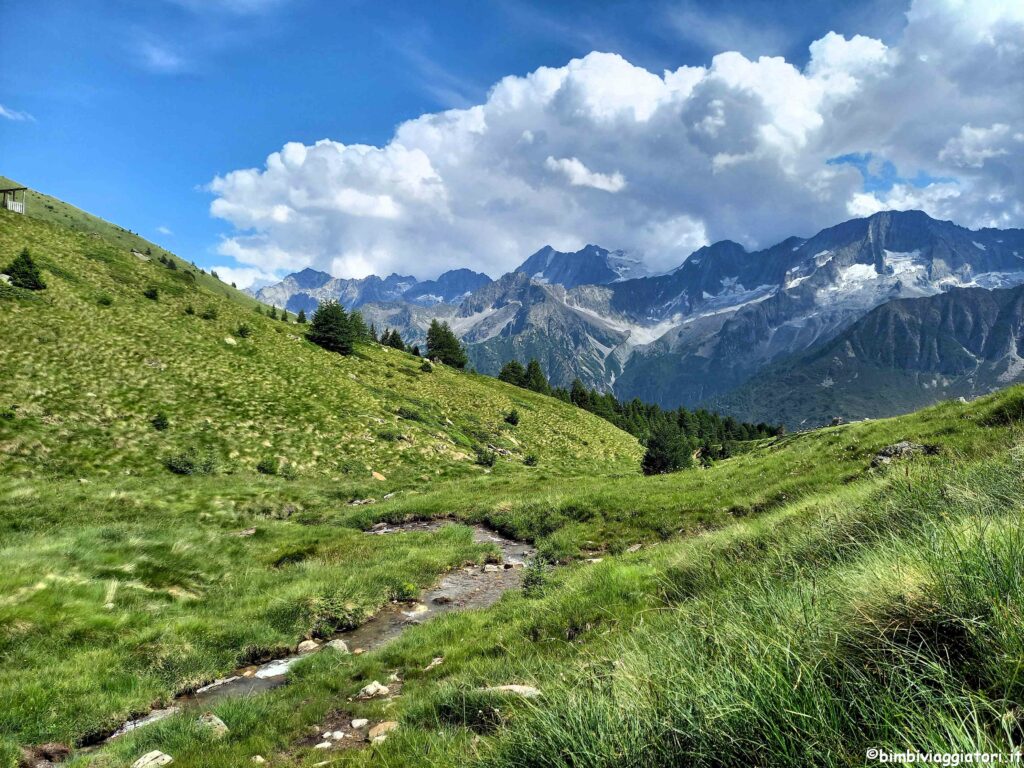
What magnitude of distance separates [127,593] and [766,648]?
1295cm

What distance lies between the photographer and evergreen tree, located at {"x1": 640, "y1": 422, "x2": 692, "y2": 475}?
115 ft

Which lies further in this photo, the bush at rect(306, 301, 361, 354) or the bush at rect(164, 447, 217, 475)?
the bush at rect(306, 301, 361, 354)

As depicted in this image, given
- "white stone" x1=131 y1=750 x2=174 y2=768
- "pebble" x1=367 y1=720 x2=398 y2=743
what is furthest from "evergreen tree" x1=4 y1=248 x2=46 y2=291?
"pebble" x1=367 y1=720 x2=398 y2=743

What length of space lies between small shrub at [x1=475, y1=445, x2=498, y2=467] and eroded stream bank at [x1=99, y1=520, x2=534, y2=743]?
1695 centimetres

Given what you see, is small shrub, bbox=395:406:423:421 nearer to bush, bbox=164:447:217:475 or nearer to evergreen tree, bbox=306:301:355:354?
evergreen tree, bbox=306:301:355:354

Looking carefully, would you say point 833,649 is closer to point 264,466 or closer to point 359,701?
point 359,701

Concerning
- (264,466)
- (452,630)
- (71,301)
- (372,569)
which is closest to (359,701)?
(452,630)

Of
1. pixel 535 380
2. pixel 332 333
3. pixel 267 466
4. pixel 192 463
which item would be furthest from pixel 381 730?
pixel 535 380

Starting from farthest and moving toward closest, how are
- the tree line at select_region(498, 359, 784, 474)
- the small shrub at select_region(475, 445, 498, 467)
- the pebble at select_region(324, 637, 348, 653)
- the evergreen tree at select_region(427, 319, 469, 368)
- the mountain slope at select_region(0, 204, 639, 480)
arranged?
the evergreen tree at select_region(427, 319, 469, 368)
the small shrub at select_region(475, 445, 498, 467)
the tree line at select_region(498, 359, 784, 474)
the mountain slope at select_region(0, 204, 639, 480)
the pebble at select_region(324, 637, 348, 653)

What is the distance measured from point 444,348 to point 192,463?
203 feet

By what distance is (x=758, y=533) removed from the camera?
915 cm

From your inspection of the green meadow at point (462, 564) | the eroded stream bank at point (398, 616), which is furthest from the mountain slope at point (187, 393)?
the eroded stream bank at point (398, 616)

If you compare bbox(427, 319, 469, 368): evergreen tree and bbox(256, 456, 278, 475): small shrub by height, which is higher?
bbox(427, 319, 469, 368): evergreen tree

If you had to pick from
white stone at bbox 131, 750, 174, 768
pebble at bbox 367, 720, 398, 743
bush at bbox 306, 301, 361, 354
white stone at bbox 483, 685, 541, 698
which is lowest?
white stone at bbox 131, 750, 174, 768
